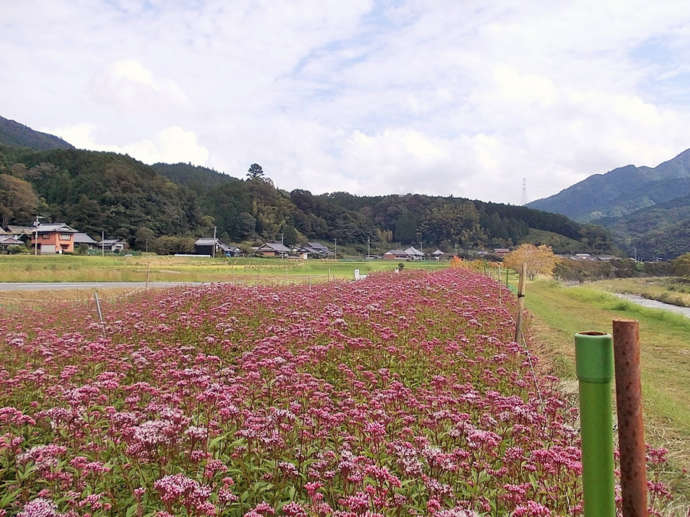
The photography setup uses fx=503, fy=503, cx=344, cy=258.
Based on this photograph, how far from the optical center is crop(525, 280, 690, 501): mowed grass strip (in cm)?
654

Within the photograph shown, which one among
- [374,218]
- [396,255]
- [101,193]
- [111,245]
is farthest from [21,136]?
[396,255]

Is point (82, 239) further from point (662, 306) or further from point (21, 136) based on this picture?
point (21, 136)

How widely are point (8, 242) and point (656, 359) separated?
79.2m

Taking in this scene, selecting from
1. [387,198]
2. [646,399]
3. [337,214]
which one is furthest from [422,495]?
[387,198]

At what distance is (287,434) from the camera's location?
3.66 meters

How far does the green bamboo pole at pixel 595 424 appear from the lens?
1.65 m

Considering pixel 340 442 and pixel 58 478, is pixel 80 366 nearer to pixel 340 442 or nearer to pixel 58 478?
pixel 58 478

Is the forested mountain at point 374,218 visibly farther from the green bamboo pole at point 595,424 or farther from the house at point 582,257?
the green bamboo pole at point 595,424

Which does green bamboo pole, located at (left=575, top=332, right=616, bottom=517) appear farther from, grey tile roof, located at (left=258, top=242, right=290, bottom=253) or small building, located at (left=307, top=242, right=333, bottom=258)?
small building, located at (left=307, top=242, right=333, bottom=258)

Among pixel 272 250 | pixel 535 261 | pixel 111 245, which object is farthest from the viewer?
pixel 272 250

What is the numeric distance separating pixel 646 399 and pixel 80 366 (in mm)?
8537

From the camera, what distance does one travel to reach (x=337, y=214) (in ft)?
463

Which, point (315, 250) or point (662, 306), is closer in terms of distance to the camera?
point (662, 306)

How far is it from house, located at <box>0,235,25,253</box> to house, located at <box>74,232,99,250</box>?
7.71 metres
